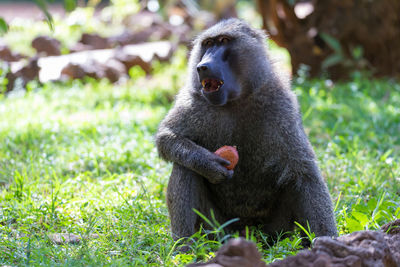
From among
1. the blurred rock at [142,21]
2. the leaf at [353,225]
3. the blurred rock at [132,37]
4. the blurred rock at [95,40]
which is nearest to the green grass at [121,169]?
the leaf at [353,225]

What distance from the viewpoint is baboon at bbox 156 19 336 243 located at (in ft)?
9.71

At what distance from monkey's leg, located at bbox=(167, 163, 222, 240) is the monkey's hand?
0.09m

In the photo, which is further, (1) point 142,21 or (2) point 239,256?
(1) point 142,21

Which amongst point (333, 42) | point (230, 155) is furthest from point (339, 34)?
point (230, 155)

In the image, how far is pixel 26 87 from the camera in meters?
7.28

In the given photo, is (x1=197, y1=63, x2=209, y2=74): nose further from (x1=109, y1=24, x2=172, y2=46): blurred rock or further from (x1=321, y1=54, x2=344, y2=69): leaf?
(x1=109, y1=24, x2=172, y2=46): blurred rock

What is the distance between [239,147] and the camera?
122 inches

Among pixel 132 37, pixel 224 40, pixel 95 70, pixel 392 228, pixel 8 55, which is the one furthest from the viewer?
pixel 132 37

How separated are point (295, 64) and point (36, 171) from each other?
4.95m

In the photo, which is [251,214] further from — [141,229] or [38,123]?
[38,123]

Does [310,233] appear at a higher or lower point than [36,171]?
lower

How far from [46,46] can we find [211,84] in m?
6.19

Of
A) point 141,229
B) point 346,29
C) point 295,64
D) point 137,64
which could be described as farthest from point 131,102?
point 141,229

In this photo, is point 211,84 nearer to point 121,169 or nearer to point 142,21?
point 121,169
